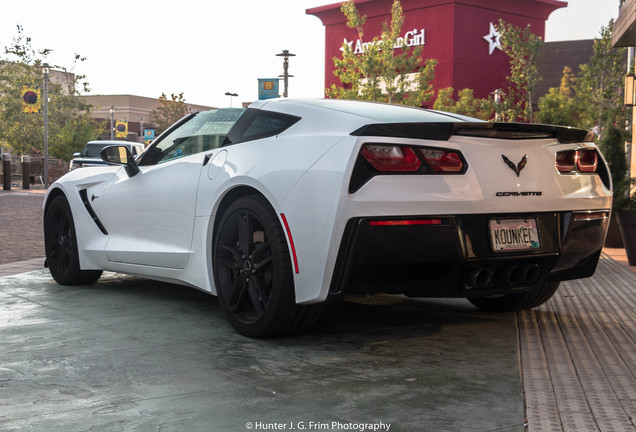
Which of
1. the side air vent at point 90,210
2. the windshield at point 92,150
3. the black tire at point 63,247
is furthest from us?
the windshield at point 92,150

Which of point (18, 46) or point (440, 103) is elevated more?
point (18, 46)

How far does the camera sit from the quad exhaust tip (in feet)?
13.5

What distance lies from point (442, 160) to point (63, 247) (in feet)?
12.2

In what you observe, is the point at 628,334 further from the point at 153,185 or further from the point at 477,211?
the point at 153,185

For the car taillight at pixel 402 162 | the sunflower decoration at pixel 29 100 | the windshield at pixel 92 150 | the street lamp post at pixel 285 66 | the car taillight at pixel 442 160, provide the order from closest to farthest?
the car taillight at pixel 402 162 < the car taillight at pixel 442 160 < the windshield at pixel 92 150 < the street lamp post at pixel 285 66 < the sunflower decoration at pixel 29 100

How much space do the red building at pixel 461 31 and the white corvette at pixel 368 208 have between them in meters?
40.9

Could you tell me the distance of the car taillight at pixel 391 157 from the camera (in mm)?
3850

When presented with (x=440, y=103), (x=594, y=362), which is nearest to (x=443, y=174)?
(x=594, y=362)

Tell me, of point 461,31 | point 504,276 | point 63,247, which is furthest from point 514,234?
point 461,31

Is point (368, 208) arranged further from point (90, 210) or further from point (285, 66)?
point (285, 66)

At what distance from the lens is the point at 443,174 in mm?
3986

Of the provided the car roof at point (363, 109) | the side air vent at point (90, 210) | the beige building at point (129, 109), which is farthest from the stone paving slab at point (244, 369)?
the beige building at point (129, 109)

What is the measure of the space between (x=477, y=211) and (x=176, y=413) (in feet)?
6.00

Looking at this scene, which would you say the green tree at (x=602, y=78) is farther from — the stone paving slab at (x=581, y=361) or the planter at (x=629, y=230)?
the stone paving slab at (x=581, y=361)
